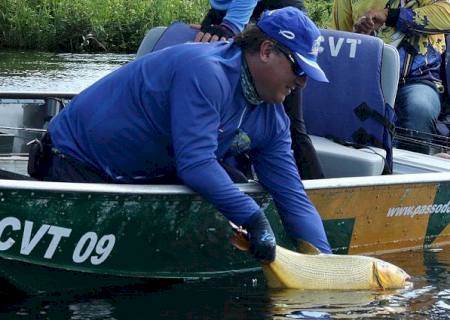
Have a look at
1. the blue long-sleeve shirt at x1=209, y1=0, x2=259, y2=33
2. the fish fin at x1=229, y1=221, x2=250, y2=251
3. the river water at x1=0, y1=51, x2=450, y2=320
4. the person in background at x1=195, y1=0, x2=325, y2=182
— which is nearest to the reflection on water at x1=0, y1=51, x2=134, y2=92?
the person in background at x1=195, y1=0, x2=325, y2=182

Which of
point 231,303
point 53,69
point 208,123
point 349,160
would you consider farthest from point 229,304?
point 53,69

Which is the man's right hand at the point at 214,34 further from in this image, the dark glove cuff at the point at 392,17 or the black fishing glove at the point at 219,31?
the dark glove cuff at the point at 392,17

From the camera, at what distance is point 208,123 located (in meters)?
5.21

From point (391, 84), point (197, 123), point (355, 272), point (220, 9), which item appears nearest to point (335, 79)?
point (391, 84)

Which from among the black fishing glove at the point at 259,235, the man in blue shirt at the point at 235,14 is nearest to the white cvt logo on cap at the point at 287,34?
the black fishing glove at the point at 259,235

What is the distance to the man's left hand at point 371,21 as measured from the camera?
319 inches

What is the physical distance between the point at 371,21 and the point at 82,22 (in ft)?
47.4

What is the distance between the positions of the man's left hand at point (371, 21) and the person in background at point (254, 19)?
3.82 feet

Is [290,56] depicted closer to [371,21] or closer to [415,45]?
[371,21]

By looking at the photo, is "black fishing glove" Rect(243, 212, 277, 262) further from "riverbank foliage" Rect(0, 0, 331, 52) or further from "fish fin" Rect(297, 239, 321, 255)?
"riverbank foliage" Rect(0, 0, 331, 52)

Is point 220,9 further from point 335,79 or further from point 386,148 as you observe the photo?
point 386,148

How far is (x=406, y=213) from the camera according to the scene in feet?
22.8

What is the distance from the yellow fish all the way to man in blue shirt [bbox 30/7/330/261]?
0.37 ft

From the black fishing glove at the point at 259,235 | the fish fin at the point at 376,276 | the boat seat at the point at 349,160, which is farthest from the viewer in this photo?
the boat seat at the point at 349,160
